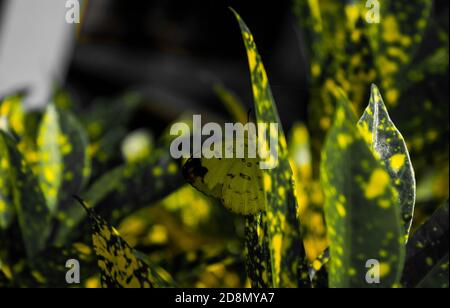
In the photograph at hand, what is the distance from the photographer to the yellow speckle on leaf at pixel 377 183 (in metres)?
0.22

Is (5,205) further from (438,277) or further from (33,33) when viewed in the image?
(33,33)

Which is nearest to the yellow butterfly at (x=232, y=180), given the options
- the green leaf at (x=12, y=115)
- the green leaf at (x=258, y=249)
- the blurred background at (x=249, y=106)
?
the green leaf at (x=258, y=249)

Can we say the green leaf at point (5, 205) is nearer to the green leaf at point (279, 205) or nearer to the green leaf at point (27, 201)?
the green leaf at point (27, 201)

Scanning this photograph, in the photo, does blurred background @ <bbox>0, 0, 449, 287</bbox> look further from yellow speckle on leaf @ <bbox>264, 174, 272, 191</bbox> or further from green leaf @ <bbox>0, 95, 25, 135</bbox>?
yellow speckle on leaf @ <bbox>264, 174, 272, 191</bbox>

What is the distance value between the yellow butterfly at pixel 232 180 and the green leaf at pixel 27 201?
143 mm

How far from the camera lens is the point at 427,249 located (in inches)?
11.0

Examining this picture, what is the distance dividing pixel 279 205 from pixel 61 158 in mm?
264

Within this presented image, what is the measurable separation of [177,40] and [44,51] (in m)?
1.47

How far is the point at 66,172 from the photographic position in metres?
0.45

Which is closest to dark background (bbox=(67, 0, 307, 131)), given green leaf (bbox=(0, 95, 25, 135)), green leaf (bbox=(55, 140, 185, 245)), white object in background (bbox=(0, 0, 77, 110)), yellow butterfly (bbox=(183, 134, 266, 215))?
white object in background (bbox=(0, 0, 77, 110))

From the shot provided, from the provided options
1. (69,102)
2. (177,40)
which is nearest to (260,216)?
(69,102)

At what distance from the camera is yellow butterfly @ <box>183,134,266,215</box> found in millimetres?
281
